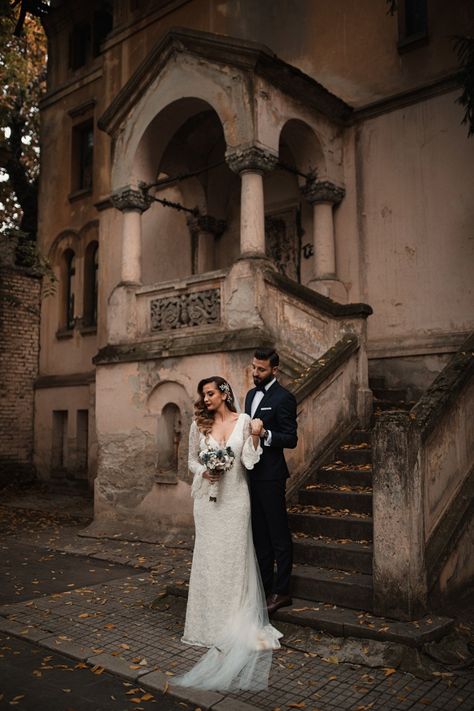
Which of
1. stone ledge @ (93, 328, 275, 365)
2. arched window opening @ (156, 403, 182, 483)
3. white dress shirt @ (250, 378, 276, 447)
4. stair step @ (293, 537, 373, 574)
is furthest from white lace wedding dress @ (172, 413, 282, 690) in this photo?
arched window opening @ (156, 403, 182, 483)

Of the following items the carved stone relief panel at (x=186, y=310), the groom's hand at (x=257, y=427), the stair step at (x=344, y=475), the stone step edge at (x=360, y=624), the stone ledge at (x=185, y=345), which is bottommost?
the stone step edge at (x=360, y=624)

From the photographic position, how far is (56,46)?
19375 mm

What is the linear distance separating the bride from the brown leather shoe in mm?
141

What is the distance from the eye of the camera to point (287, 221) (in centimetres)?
1357

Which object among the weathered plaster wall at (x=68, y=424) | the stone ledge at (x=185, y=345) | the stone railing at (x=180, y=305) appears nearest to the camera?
the stone ledge at (x=185, y=345)

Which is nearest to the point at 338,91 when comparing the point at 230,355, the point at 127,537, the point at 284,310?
the point at 284,310

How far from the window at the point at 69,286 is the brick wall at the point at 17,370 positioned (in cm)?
98

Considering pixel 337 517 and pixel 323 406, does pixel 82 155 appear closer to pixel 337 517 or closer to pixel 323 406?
pixel 323 406

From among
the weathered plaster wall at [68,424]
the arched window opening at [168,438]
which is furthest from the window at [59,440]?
the arched window opening at [168,438]

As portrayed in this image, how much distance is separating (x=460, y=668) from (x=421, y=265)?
7.75m

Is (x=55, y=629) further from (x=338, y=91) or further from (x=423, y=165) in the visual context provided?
(x=338, y=91)

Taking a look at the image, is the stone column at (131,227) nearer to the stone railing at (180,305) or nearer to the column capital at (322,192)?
the stone railing at (180,305)

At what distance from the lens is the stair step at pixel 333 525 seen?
21.5ft

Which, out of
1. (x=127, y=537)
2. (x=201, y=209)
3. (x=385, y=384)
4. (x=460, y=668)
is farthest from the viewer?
(x=201, y=209)
